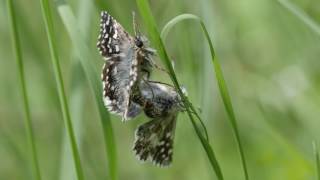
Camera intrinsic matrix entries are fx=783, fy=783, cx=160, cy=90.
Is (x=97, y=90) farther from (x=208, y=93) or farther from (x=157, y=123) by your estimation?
(x=208, y=93)

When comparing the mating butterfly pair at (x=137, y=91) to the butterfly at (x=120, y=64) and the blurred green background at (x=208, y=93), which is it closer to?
the butterfly at (x=120, y=64)

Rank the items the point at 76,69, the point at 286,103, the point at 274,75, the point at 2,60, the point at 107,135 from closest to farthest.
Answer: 1. the point at 107,135
2. the point at 76,69
3. the point at 286,103
4. the point at 274,75
5. the point at 2,60

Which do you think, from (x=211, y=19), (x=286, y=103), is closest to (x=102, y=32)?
(x=211, y=19)

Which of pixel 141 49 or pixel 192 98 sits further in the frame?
pixel 192 98

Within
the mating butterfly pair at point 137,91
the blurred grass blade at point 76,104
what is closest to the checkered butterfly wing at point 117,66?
the mating butterfly pair at point 137,91

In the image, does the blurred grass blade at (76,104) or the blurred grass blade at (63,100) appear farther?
the blurred grass blade at (76,104)

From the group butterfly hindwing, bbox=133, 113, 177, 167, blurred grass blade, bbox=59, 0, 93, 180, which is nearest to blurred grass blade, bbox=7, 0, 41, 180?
blurred grass blade, bbox=59, 0, 93, 180

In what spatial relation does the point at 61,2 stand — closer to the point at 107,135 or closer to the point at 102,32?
the point at 102,32

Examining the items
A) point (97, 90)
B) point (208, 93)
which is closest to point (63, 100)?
point (97, 90)
